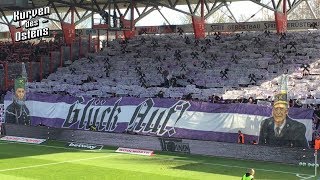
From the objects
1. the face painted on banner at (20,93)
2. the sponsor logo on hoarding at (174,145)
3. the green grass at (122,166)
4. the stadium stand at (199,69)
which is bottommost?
the green grass at (122,166)

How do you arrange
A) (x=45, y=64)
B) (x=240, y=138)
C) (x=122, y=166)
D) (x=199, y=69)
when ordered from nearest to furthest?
1. (x=122, y=166)
2. (x=240, y=138)
3. (x=199, y=69)
4. (x=45, y=64)

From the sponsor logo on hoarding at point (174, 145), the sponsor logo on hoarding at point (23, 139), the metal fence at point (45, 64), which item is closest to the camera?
the sponsor logo on hoarding at point (174, 145)

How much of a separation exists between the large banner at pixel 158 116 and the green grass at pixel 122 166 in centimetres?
205

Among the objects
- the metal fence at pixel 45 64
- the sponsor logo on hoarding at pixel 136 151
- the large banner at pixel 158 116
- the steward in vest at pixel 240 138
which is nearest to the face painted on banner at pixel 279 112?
the large banner at pixel 158 116

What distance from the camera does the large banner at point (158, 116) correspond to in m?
26.4

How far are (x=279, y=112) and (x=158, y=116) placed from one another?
759cm

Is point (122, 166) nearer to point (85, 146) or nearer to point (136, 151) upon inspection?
point (136, 151)

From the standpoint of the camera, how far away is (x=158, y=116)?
30.0m

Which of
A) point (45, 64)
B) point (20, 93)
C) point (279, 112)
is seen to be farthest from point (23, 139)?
point (45, 64)

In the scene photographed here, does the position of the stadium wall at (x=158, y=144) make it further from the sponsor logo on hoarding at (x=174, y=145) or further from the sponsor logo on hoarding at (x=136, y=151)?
the sponsor logo on hoarding at (x=136, y=151)

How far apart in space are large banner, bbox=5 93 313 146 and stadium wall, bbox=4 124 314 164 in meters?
1.09

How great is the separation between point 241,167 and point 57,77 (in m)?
26.7

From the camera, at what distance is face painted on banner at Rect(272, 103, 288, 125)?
24953 mm

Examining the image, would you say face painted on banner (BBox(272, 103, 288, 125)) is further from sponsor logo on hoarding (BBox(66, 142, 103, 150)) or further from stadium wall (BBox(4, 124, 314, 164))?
sponsor logo on hoarding (BBox(66, 142, 103, 150))
